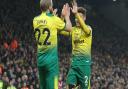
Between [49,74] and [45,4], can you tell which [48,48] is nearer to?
[49,74]

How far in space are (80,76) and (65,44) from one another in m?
15.6

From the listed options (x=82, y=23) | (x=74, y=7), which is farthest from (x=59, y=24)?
(x=82, y=23)

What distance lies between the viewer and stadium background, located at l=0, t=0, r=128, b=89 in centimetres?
2002

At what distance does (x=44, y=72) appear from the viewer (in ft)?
32.0

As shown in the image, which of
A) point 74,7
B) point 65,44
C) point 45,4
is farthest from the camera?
point 65,44

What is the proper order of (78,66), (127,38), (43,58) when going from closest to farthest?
(43,58) → (78,66) → (127,38)

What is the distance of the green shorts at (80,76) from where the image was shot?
37.2 feet

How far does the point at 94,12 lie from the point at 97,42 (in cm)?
402

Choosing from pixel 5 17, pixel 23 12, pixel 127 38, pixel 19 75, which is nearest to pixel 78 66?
pixel 19 75

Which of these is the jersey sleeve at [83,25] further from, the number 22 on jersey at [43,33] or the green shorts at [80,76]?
the number 22 on jersey at [43,33]

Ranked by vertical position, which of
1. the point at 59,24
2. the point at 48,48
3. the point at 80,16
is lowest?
the point at 48,48

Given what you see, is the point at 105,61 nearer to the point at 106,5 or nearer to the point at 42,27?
the point at 106,5

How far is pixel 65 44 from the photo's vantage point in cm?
2703

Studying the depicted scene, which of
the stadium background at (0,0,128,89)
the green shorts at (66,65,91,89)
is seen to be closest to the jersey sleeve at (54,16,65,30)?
the green shorts at (66,65,91,89)
